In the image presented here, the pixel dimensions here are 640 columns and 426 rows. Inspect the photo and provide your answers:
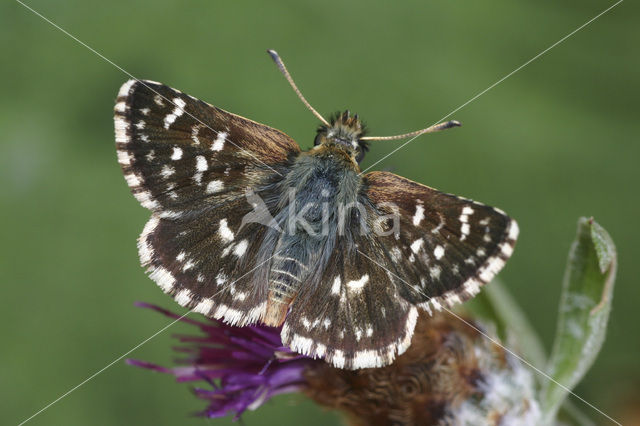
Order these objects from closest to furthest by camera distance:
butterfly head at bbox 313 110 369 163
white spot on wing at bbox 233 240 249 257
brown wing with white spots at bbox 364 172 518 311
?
brown wing with white spots at bbox 364 172 518 311 → white spot on wing at bbox 233 240 249 257 → butterfly head at bbox 313 110 369 163

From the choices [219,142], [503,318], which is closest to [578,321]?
[503,318]

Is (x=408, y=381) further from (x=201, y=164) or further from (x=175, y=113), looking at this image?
(x=175, y=113)

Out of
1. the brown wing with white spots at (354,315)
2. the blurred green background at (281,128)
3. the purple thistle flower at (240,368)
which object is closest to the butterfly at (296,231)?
the brown wing with white spots at (354,315)

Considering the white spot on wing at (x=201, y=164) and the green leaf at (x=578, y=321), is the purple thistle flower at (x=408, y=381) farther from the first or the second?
the white spot on wing at (x=201, y=164)

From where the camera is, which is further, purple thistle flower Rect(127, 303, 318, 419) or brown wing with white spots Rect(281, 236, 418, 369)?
purple thistle flower Rect(127, 303, 318, 419)

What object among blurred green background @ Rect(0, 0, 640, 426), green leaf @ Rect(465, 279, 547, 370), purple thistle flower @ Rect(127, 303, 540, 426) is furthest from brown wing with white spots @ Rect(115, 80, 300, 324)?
blurred green background @ Rect(0, 0, 640, 426)

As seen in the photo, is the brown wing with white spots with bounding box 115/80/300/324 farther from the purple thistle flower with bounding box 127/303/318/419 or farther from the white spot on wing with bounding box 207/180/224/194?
the purple thistle flower with bounding box 127/303/318/419
